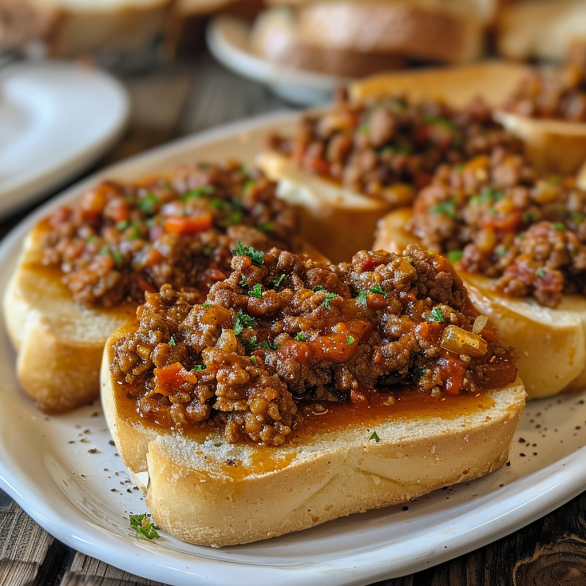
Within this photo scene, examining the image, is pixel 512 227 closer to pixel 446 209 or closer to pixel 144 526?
pixel 446 209

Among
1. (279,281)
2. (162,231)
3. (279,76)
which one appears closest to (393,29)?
(279,76)

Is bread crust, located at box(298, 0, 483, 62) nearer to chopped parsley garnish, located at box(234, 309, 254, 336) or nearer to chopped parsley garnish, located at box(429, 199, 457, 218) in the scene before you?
chopped parsley garnish, located at box(429, 199, 457, 218)

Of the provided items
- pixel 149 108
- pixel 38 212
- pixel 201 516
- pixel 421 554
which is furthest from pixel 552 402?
pixel 149 108

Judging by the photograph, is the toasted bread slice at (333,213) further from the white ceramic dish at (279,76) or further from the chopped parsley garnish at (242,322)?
the white ceramic dish at (279,76)

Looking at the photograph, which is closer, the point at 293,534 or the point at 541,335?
the point at 293,534

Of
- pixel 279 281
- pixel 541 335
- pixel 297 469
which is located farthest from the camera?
pixel 541 335

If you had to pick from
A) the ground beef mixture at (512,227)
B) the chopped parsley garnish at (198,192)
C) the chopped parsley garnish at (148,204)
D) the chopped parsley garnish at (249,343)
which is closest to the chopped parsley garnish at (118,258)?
the chopped parsley garnish at (148,204)
